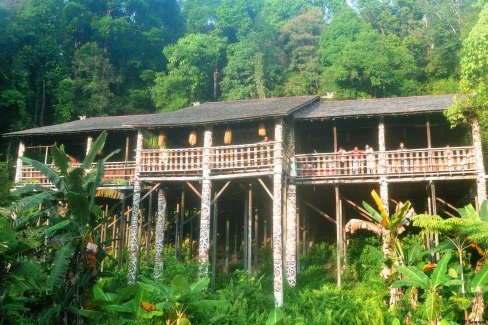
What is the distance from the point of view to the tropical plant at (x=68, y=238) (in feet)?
38.1

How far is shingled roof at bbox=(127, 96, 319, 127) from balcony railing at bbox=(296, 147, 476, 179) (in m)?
2.05

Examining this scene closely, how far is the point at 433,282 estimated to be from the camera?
39.4ft

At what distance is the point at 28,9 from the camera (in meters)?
38.9

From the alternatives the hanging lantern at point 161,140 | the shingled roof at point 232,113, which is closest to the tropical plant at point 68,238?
the shingled roof at point 232,113

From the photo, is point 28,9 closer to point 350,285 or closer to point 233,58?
point 233,58

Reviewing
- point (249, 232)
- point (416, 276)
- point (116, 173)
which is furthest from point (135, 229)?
point (416, 276)

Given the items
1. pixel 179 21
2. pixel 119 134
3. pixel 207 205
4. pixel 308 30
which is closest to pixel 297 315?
pixel 207 205

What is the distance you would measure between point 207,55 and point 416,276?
30627mm

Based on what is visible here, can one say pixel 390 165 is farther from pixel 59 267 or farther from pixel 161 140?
pixel 59 267

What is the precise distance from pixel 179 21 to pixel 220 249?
1292 inches

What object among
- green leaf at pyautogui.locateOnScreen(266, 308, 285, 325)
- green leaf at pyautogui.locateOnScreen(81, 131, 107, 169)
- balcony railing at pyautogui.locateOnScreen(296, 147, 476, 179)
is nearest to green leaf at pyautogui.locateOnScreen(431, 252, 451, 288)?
green leaf at pyautogui.locateOnScreen(266, 308, 285, 325)

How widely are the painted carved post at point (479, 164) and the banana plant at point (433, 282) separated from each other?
187 inches

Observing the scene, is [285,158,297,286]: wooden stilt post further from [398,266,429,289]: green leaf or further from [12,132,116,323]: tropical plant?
[12,132,116,323]: tropical plant

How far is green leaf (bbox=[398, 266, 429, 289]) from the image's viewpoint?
40.1ft
